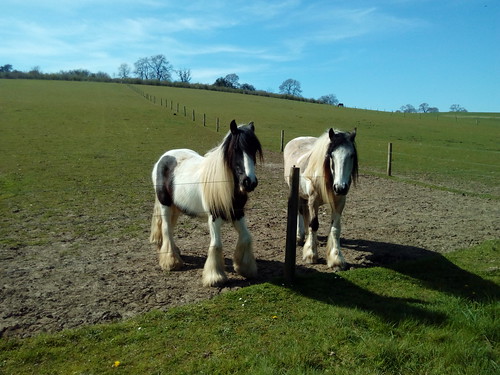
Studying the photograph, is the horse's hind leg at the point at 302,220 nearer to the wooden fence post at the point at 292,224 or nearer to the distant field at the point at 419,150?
the wooden fence post at the point at 292,224

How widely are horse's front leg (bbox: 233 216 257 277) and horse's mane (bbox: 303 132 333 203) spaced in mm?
1326

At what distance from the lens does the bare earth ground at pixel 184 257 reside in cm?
419

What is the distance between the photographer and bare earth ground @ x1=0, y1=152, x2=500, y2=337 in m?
4.19

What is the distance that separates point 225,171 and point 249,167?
436 millimetres

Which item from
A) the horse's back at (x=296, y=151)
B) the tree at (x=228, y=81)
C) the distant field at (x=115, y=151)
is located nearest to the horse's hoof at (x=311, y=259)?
the horse's back at (x=296, y=151)

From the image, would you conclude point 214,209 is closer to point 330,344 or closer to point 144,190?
point 330,344

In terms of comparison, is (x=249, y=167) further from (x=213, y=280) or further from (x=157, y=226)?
(x=157, y=226)

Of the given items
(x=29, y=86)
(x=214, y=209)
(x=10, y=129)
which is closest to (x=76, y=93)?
(x=29, y=86)

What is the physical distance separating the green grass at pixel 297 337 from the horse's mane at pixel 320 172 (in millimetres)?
1381

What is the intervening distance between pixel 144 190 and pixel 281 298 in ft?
23.9

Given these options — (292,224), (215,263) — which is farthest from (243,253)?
(292,224)

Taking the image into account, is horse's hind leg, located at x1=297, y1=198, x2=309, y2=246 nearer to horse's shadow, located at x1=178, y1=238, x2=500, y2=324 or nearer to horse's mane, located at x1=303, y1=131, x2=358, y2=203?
horse's shadow, located at x1=178, y1=238, x2=500, y2=324

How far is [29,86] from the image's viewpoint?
56.6 m

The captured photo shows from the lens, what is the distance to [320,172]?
549 cm
